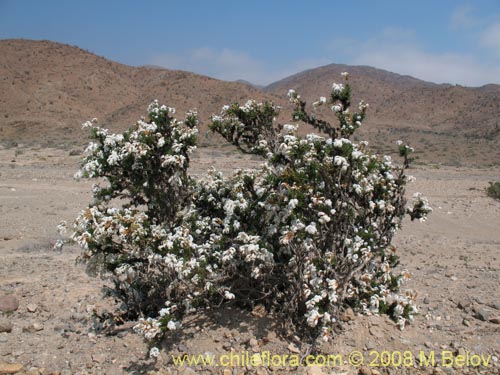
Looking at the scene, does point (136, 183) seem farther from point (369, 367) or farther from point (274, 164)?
point (369, 367)

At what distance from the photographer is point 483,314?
17.8 feet

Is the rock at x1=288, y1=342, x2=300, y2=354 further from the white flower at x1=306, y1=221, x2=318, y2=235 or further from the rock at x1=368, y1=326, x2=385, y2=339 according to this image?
the white flower at x1=306, y1=221, x2=318, y2=235

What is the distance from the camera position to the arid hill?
40.0 m

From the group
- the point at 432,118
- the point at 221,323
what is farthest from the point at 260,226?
the point at 432,118

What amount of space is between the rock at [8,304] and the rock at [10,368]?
1.21m

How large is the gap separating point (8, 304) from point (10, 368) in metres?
1.36

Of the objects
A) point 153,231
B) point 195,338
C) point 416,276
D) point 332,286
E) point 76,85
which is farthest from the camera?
point 76,85

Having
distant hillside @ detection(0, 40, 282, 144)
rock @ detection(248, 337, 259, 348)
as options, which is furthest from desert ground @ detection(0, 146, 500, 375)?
distant hillside @ detection(0, 40, 282, 144)

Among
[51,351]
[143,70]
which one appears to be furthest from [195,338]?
[143,70]

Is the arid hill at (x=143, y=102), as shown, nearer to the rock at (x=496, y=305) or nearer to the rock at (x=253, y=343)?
the rock at (x=496, y=305)

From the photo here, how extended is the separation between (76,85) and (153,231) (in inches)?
2240

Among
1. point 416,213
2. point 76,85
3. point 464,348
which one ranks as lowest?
point 464,348

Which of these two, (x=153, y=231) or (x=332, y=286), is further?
(x=153, y=231)

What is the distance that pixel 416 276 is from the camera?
693cm
